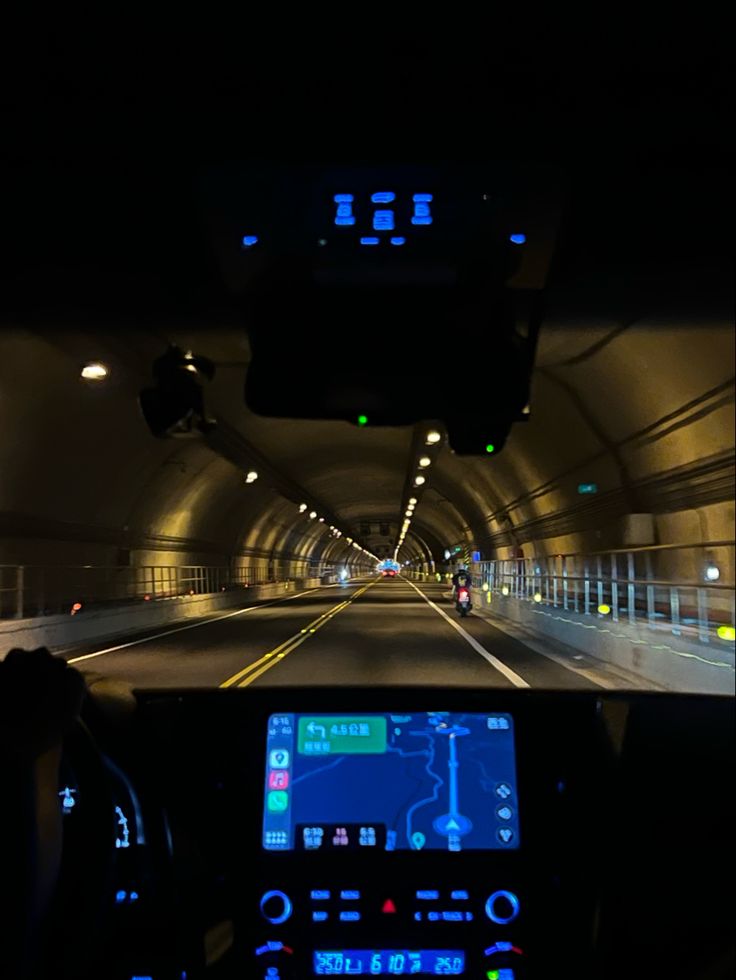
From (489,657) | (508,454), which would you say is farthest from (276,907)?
(489,657)

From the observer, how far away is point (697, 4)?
12.1ft

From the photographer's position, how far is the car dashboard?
324 cm

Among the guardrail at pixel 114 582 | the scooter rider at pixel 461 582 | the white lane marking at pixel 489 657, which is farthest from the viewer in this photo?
the guardrail at pixel 114 582

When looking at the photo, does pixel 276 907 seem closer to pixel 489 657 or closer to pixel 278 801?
pixel 278 801

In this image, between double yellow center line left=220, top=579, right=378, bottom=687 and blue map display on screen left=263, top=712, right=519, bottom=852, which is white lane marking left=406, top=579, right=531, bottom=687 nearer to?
blue map display on screen left=263, top=712, right=519, bottom=852

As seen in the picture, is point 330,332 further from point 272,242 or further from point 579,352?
point 579,352

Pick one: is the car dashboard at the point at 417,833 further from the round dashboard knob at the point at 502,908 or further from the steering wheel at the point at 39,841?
the steering wheel at the point at 39,841

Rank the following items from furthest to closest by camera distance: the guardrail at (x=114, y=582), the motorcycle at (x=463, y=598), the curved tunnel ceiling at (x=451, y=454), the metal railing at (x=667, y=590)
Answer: the guardrail at (x=114, y=582)
the motorcycle at (x=463, y=598)
the curved tunnel ceiling at (x=451, y=454)
the metal railing at (x=667, y=590)

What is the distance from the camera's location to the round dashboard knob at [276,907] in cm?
334

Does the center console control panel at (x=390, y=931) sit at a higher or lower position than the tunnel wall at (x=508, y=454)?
lower

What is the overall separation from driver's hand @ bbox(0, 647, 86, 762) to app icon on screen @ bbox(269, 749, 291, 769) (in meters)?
1.04

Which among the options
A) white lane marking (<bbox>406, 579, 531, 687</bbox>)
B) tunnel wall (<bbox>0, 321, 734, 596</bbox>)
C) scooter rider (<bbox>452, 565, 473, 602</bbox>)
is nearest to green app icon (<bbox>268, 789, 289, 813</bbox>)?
white lane marking (<bbox>406, 579, 531, 687</bbox>)

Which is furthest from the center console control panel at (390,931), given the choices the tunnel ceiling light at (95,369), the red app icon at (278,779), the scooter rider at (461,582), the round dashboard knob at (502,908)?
the scooter rider at (461,582)

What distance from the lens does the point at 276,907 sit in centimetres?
335
